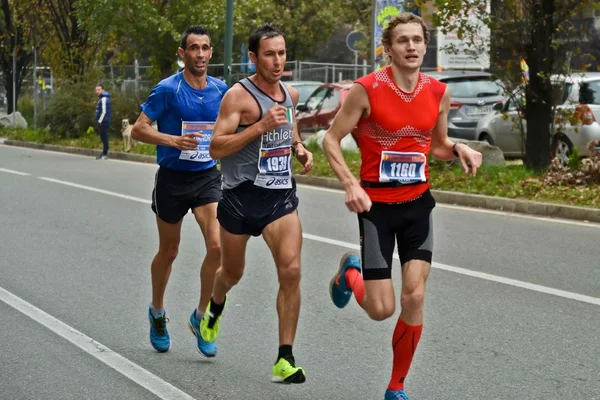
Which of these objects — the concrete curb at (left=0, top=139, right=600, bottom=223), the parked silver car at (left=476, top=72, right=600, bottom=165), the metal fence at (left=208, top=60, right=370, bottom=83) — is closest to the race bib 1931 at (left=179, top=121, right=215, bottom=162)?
the concrete curb at (left=0, top=139, right=600, bottom=223)

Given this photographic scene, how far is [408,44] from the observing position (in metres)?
5.56

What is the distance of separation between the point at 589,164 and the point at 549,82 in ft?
6.72

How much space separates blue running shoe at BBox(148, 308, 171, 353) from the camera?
22.9 feet

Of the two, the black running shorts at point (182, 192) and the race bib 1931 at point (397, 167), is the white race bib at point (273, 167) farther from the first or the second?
the black running shorts at point (182, 192)

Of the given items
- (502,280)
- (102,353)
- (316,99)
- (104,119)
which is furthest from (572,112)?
(104,119)

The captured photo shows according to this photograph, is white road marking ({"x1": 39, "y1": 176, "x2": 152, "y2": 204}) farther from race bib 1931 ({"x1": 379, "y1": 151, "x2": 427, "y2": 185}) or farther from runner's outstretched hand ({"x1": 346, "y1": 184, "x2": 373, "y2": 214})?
runner's outstretched hand ({"x1": 346, "y1": 184, "x2": 373, "y2": 214})

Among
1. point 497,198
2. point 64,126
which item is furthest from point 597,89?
point 64,126

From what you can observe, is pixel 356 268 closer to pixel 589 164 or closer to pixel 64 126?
pixel 589 164

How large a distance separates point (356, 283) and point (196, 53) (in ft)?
5.50

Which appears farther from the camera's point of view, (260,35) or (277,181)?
(277,181)

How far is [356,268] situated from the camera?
6250 millimetres

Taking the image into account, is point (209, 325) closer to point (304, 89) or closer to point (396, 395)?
point (396, 395)

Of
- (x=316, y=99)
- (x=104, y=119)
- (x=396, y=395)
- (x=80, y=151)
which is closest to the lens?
(x=396, y=395)

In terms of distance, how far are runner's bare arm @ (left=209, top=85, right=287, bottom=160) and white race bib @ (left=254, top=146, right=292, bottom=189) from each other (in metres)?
0.15
